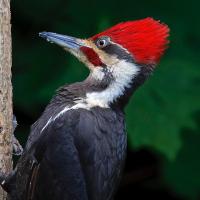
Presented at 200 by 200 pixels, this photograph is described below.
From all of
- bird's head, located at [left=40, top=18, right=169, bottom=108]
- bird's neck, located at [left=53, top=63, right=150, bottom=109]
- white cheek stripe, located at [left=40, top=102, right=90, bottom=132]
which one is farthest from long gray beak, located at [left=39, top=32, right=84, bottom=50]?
white cheek stripe, located at [left=40, top=102, right=90, bottom=132]

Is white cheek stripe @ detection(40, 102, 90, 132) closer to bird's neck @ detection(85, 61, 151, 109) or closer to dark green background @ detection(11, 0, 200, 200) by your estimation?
bird's neck @ detection(85, 61, 151, 109)

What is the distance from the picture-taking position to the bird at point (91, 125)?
4.79 m

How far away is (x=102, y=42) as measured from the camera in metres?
5.10

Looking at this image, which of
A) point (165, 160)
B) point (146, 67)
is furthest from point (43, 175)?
point (165, 160)

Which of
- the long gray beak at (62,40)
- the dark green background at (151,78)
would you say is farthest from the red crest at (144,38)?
the dark green background at (151,78)

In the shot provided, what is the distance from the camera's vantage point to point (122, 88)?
16.5 feet

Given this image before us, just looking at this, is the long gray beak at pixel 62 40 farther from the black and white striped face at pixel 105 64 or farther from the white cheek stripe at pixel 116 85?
the white cheek stripe at pixel 116 85

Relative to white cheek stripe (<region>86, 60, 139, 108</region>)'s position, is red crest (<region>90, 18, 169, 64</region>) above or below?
above

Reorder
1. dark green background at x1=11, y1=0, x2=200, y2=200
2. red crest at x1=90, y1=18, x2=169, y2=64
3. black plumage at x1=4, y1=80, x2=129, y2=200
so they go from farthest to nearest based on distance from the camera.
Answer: dark green background at x1=11, y1=0, x2=200, y2=200
red crest at x1=90, y1=18, x2=169, y2=64
black plumage at x1=4, y1=80, x2=129, y2=200

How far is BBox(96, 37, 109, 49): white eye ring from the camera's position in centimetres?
508

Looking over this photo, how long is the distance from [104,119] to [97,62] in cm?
38

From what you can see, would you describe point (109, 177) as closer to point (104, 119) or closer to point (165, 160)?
point (104, 119)

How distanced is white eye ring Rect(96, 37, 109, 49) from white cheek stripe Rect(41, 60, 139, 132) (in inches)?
5.4

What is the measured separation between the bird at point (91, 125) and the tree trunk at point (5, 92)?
96 mm
